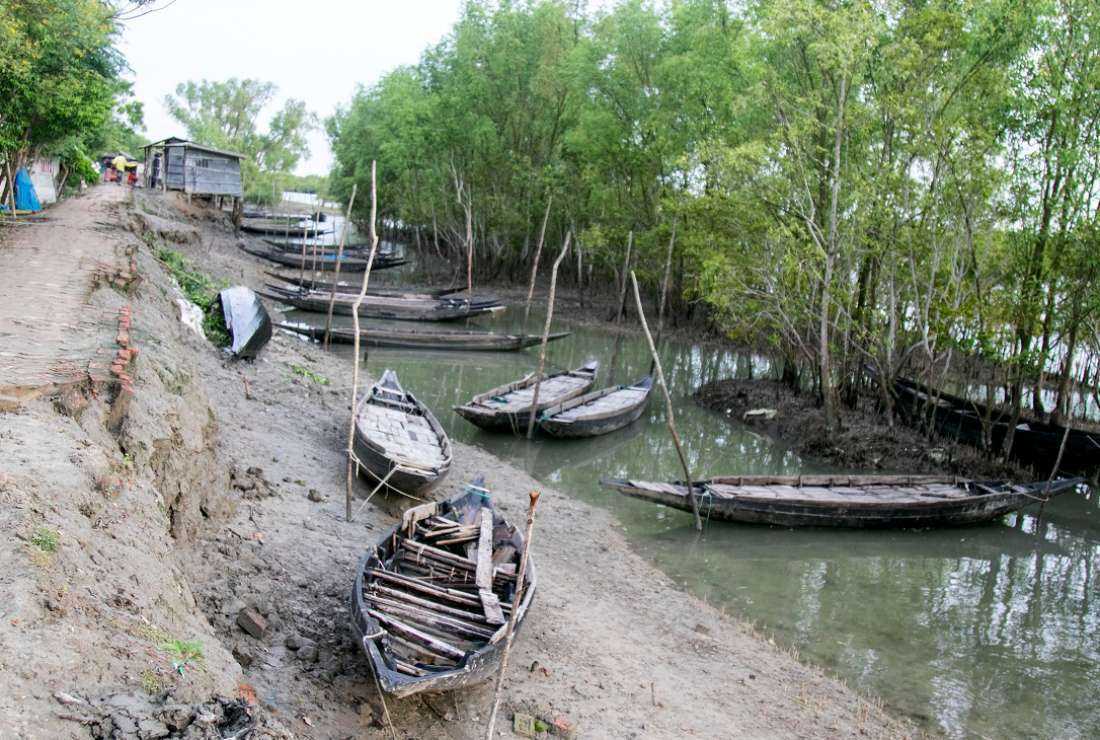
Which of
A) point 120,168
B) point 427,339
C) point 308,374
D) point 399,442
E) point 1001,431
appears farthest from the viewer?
point 120,168

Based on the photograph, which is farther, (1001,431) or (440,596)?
(1001,431)

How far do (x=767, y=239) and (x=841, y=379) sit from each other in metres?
3.34

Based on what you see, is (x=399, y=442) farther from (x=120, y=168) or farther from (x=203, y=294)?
(x=120, y=168)

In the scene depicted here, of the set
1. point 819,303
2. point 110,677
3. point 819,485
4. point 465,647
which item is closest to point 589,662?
point 465,647

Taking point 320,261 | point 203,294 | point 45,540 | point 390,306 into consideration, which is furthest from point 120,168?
point 45,540

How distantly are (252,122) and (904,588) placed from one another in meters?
60.9

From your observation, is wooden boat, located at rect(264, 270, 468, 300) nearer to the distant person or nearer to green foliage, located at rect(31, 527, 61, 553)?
the distant person

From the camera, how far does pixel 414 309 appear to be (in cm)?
2611

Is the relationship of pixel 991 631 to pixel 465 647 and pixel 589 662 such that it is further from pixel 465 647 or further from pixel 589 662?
pixel 465 647

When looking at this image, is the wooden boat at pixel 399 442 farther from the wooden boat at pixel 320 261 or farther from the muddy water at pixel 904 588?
the wooden boat at pixel 320 261

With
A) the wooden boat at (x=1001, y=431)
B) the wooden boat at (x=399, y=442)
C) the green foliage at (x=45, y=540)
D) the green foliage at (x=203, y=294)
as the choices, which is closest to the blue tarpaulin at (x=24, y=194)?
the green foliage at (x=203, y=294)

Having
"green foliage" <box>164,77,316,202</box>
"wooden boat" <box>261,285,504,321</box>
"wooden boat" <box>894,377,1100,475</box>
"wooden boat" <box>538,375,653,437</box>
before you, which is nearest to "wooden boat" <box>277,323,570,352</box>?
"wooden boat" <box>261,285,504,321</box>

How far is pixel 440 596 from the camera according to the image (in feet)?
22.4

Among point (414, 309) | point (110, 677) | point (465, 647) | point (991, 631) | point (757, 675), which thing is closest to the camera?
point (110, 677)
